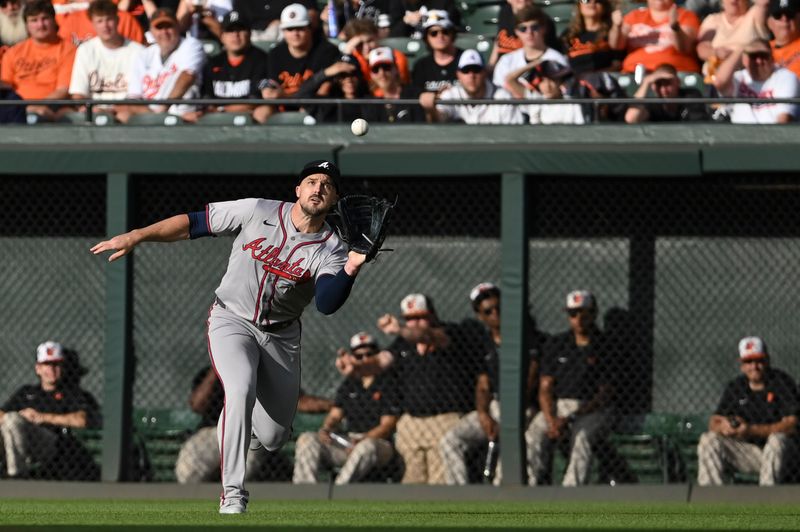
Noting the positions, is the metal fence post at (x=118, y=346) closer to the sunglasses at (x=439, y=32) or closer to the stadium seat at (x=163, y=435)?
the stadium seat at (x=163, y=435)

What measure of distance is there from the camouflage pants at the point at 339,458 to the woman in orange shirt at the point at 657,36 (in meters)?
3.48

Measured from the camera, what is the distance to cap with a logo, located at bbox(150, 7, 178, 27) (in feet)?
36.5

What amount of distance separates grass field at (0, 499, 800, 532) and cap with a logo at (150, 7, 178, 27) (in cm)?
387

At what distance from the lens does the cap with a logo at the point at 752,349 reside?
9.94m

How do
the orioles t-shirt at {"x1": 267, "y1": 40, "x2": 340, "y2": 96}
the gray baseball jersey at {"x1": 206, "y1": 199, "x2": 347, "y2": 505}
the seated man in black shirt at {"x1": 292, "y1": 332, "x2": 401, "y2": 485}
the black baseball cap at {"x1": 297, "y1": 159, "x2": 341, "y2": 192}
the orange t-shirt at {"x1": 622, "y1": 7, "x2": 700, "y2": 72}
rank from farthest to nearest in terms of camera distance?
the orioles t-shirt at {"x1": 267, "y1": 40, "x2": 340, "y2": 96}, the orange t-shirt at {"x1": 622, "y1": 7, "x2": 700, "y2": 72}, the seated man in black shirt at {"x1": 292, "y1": 332, "x2": 401, "y2": 485}, the gray baseball jersey at {"x1": 206, "y1": 199, "x2": 347, "y2": 505}, the black baseball cap at {"x1": 297, "y1": 159, "x2": 341, "y2": 192}

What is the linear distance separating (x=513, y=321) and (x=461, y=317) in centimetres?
107

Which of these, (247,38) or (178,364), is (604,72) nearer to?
(247,38)

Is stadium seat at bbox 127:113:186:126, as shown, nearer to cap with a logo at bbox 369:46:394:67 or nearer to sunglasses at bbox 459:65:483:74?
cap with a logo at bbox 369:46:394:67

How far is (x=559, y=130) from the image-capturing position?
405 inches

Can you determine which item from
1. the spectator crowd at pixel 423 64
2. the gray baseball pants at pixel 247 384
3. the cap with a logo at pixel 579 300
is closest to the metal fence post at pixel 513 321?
the cap with a logo at pixel 579 300

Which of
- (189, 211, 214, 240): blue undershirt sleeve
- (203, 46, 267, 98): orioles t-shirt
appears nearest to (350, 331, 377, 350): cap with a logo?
(203, 46, 267, 98): orioles t-shirt

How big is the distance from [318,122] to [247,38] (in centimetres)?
97

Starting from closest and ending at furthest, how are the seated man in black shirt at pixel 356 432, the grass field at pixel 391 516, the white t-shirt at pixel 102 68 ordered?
the grass field at pixel 391 516 → the seated man in black shirt at pixel 356 432 → the white t-shirt at pixel 102 68

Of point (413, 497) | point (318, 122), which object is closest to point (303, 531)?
point (413, 497)
